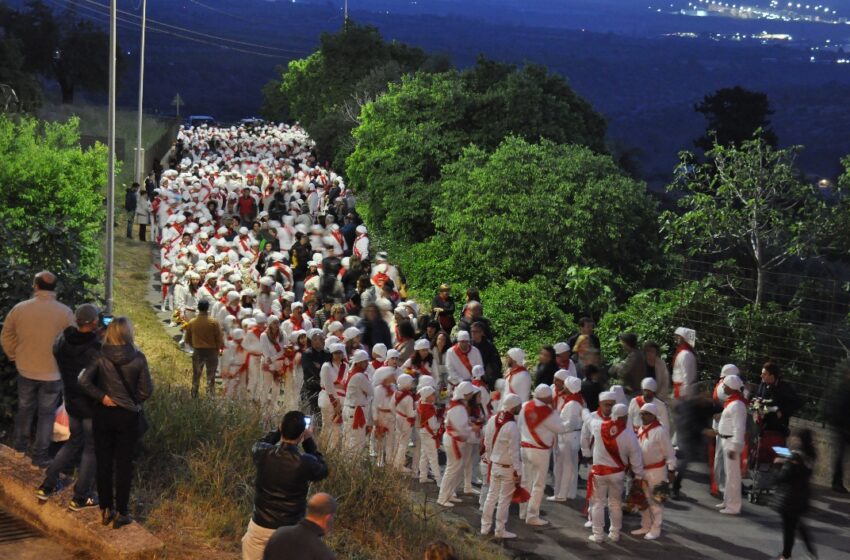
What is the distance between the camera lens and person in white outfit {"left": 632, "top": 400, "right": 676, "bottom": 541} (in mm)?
13609

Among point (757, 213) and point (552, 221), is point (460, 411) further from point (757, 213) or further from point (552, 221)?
point (552, 221)

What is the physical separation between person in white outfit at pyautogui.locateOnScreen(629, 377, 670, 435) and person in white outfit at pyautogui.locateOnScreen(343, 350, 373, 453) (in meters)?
3.12

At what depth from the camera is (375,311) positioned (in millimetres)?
17656

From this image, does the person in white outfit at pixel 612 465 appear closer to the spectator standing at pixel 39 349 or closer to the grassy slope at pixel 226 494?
the grassy slope at pixel 226 494

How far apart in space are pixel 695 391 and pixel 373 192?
23.4m

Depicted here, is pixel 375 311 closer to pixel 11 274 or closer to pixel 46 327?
pixel 11 274

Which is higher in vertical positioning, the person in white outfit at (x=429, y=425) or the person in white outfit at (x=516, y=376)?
the person in white outfit at (x=516, y=376)

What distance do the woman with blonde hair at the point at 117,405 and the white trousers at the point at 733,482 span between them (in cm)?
741

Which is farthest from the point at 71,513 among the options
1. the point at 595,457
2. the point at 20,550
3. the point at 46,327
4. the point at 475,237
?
the point at 475,237

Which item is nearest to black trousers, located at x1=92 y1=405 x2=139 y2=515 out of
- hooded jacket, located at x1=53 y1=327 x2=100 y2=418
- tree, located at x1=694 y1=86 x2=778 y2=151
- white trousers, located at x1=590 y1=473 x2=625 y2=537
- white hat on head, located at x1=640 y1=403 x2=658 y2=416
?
hooded jacket, located at x1=53 y1=327 x2=100 y2=418

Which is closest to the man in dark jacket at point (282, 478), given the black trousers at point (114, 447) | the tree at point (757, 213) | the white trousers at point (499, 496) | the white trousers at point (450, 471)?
the black trousers at point (114, 447)

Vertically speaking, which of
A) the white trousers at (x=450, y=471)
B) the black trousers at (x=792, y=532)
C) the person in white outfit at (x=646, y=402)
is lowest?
the white trousers at (x=450, y=471)

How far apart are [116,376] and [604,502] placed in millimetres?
6075

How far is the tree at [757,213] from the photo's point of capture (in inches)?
940
